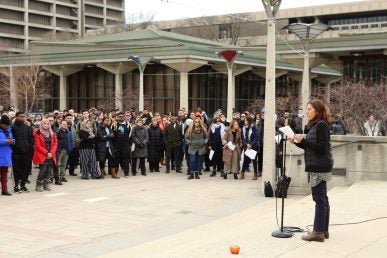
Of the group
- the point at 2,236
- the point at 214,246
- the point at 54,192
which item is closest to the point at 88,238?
the point at 2,236

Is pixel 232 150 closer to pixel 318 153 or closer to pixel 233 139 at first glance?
pixel 233 139

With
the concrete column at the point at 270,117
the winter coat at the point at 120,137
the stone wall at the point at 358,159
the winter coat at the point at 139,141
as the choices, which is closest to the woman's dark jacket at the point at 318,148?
the stone wall at the point at 358,159

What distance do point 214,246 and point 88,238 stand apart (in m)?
2.75

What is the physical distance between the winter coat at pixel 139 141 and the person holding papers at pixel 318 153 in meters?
10.9

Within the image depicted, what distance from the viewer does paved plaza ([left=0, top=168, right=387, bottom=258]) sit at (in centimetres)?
751

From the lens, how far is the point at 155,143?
19.0 m

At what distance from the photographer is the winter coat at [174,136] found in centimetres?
1878

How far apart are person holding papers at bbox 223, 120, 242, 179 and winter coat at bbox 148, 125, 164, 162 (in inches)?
109

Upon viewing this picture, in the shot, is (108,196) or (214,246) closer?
(214,246)

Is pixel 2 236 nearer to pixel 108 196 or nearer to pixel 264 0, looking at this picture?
pixel 108 196

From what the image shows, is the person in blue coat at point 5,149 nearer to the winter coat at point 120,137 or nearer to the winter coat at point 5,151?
the winter coat at point 5,151

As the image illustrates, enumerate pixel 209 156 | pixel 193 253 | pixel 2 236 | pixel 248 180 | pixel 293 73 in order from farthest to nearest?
pixel 293 73 < pixel 209 156 < pixel 248 180 < pixel 2 236 < pixel 193 253

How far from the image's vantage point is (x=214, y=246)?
7418 millimetres

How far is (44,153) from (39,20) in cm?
10443
